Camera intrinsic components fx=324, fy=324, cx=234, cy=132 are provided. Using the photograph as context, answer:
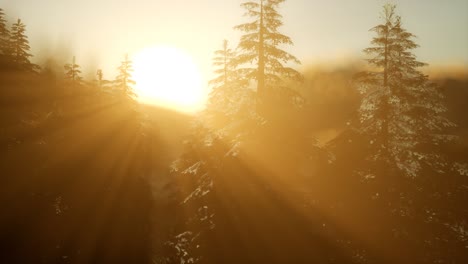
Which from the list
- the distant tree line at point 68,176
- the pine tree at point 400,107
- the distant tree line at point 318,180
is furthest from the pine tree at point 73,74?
the pine tree at point 400,107

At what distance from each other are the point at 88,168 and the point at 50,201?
5295 millimetres

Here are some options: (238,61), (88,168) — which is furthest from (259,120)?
(88,168)

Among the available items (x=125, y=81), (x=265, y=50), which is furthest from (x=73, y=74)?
(x=265, y=50)

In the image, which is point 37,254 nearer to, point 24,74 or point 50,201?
point 50,201

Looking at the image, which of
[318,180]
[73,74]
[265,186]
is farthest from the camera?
[73,74]

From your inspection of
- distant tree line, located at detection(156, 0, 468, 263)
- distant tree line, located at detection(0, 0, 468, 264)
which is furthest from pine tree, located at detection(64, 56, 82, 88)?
distant tree line, located at detection(156, 0, 468, 263)

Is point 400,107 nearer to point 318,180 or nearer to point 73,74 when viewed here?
point 318,180

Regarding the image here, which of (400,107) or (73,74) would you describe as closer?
(400,107)

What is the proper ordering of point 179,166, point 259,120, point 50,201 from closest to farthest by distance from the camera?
point 259,120 → point 50,201 → point 179,166

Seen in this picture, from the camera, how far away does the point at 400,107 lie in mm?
22578

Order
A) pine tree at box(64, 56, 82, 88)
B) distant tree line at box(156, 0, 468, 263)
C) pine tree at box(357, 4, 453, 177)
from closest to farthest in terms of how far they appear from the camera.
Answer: distant tree line at box(156, 0, 468, 263) → pine tree at box(357, 4, 453, 177) → pine tree at box(64, 56, 82, 88)

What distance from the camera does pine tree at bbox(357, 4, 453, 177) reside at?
22453 mm

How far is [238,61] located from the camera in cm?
2092

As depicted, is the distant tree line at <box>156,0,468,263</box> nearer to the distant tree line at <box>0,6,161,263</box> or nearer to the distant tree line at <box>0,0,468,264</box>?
the distant tree line at <box>0,0,468,264</box>
